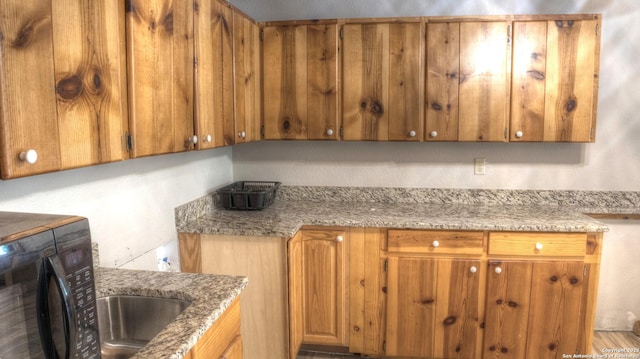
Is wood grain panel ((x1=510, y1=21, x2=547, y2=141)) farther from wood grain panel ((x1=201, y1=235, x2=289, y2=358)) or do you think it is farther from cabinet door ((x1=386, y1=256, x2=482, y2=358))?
wood grain panel ((x1=201, y1=235, x2=289, y2=358))

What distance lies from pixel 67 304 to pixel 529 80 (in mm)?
2573

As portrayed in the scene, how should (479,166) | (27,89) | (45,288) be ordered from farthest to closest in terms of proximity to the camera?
(479,166), (27,89), (45,288)

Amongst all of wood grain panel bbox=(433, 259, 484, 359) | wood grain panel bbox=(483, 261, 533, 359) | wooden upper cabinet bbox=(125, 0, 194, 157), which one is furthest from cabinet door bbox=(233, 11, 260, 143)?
wood grain panel bbox=(483, 261, 533, 359)

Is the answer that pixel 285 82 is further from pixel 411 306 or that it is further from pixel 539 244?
pixel 539 244

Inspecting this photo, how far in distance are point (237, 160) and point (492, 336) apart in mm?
2013

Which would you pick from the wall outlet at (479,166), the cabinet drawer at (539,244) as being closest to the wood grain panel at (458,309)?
the cabinet drawer at (539,244)

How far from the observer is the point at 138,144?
5.08 ft

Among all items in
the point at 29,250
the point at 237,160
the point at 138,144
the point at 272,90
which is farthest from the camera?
the point at 237,160

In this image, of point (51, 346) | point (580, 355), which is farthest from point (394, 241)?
point (51, 346)

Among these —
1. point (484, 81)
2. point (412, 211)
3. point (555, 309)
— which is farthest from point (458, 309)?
point (484, 81)

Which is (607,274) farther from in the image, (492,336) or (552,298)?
(492,336)

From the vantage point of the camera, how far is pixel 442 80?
105 inches

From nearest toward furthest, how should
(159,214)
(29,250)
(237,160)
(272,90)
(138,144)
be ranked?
(29,250), (138,144), (159,214), (272,90), (237,160)

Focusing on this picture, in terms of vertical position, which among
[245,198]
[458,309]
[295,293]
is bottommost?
[458,309]
